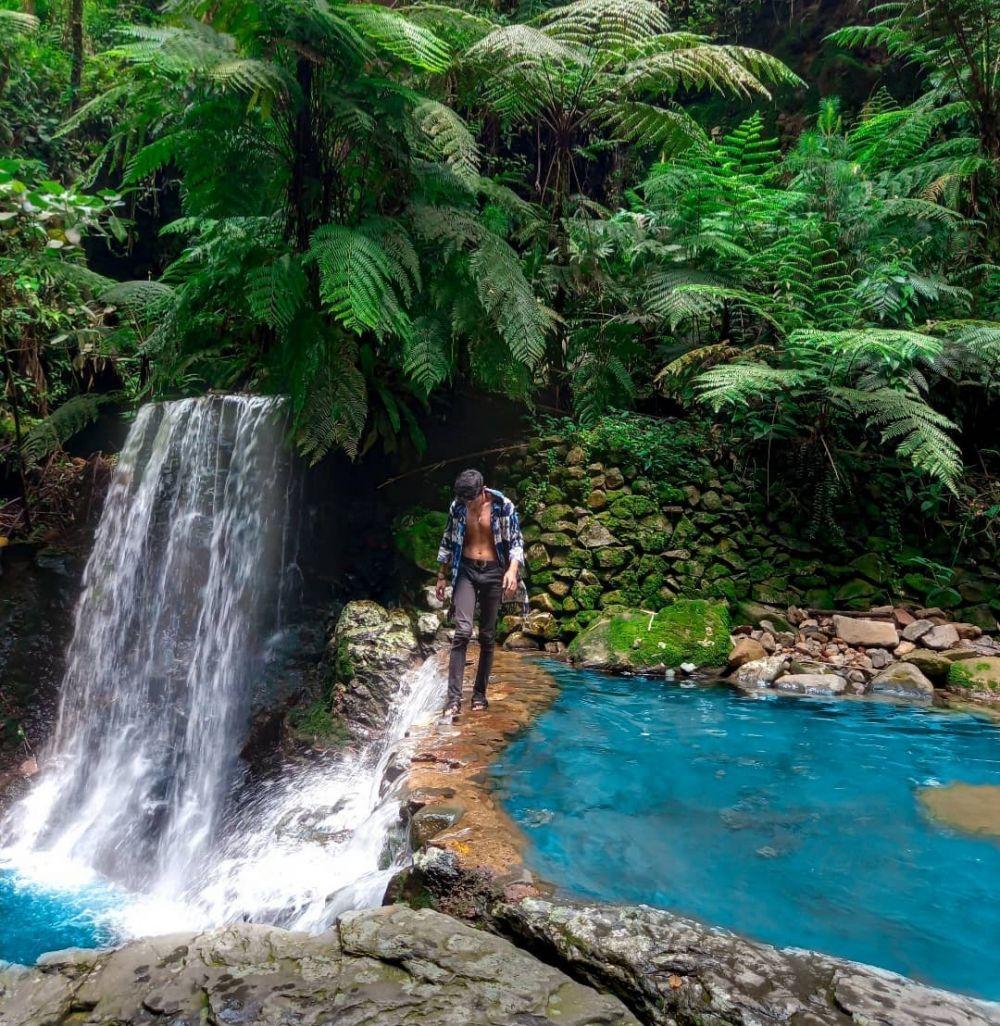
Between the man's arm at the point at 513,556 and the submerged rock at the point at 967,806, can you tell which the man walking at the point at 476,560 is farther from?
the submerged rock at the point at 967,806

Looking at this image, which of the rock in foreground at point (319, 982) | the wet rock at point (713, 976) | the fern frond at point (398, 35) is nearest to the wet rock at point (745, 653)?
the wet rock at point (713, 976)

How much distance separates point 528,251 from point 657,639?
379 centimetres

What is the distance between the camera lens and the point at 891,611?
5.63 meters

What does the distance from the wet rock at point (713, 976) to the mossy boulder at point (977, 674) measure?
345cm

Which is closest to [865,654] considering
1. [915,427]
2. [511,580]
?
[915,427]

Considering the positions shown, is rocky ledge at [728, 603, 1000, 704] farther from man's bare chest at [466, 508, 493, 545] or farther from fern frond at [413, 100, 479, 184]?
fern frond at [413, 100, 479, 184]

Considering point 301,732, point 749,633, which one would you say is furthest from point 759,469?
point 301,732

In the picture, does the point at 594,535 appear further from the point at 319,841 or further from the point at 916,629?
the point at 319,841

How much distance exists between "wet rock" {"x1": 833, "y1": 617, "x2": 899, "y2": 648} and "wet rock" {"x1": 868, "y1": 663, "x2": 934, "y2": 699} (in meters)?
0.28

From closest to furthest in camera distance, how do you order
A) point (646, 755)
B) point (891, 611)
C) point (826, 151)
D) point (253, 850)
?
point (646, 755) < point (253, 850) < point (891, 611) < point (826, 151)

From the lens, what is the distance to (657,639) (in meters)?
5.52

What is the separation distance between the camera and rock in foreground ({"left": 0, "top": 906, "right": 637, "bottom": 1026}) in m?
A: 2.09

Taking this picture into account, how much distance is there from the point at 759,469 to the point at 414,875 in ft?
15.7

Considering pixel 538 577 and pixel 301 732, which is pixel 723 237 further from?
pixel 301 732
